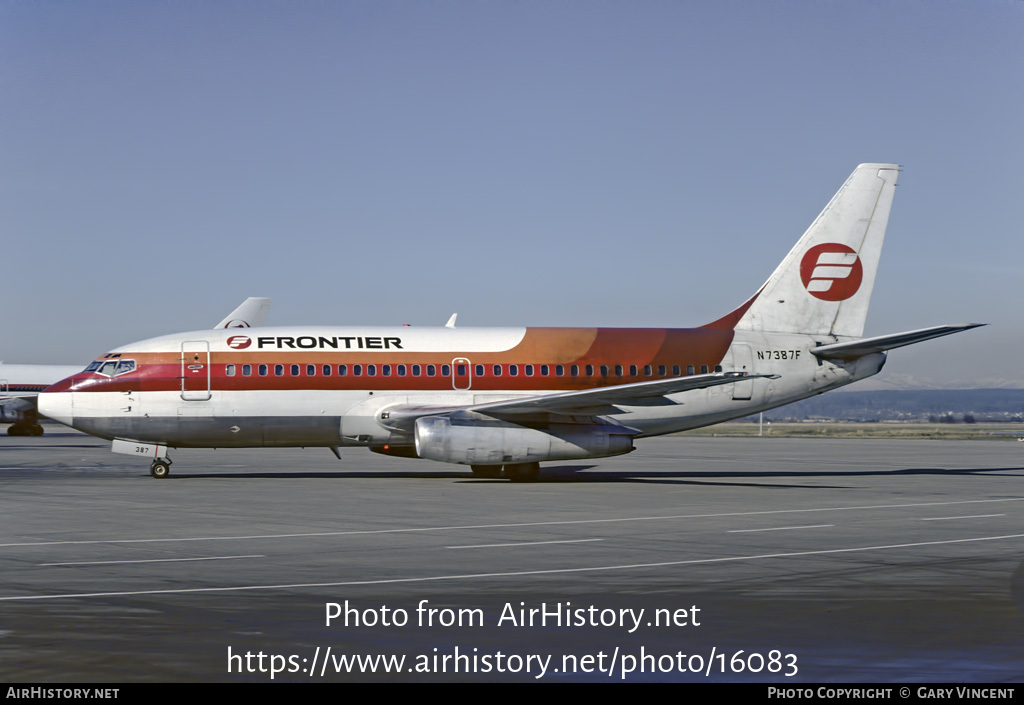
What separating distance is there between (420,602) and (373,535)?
6245 millimetres

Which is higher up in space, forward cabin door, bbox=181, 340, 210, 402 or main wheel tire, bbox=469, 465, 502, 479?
forward cabin door, bbox=181, 340, 210, 402

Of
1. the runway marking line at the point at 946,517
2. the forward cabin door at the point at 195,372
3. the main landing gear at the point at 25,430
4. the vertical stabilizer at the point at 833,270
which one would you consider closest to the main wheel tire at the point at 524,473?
the vertical stabilizer at the point at 833,270

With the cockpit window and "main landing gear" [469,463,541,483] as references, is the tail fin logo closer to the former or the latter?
"main landing gear" [469,463,541,483]

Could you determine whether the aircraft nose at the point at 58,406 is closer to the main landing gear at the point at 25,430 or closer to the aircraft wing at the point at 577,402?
the aircraft wing at the point at 577,402

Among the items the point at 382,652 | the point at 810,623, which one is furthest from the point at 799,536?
the point at 382,652

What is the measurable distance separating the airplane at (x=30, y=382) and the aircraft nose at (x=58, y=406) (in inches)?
1270

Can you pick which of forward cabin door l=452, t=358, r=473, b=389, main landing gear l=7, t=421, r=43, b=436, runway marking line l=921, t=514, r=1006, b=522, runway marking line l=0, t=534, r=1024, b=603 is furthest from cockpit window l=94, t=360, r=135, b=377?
main landing gear l=7, t=421, r=43, b=436

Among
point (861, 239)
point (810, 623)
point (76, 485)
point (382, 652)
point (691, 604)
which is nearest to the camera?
point (382, 652)

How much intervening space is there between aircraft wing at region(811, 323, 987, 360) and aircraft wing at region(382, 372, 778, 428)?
391 centimetres

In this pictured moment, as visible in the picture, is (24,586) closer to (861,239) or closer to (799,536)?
(799,536)

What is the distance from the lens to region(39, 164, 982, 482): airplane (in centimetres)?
2814

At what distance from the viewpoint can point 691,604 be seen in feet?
35.1

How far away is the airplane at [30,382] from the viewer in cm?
6438

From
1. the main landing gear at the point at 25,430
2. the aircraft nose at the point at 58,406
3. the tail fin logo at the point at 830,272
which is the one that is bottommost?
the main landing gear at the point at 25,430
